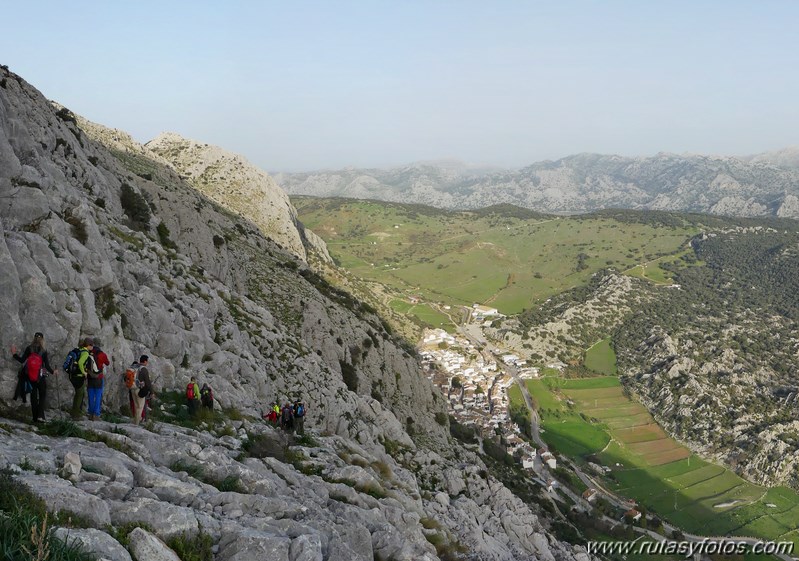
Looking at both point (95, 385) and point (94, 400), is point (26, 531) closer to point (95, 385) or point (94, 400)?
point (95, 385)

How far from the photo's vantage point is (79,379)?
49.8ft

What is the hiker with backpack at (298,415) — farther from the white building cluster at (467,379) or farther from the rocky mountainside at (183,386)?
the white building cluster at (467,379)

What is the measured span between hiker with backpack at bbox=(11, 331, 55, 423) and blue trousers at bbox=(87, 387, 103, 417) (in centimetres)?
143

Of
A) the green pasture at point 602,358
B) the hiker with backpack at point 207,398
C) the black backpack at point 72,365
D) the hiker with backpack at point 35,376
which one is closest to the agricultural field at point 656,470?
the green pasture at point 602,358

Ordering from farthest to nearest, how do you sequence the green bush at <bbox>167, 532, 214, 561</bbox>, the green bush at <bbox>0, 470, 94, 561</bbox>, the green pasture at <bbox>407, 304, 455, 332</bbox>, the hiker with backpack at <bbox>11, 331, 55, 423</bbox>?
the green pasture at <bbox>407, 304, 455, 332</bbox> → the hiker with backpack at <bbox>11, 331, 55, 423</bbox> → the green bush at <bbox>167, 532, 214, 561</bbox> → the green bush at <bbox>0, 470, 94, 561</bbox>

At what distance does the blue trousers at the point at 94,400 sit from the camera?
1564 centimetres

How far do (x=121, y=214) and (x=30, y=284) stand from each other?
883 inches

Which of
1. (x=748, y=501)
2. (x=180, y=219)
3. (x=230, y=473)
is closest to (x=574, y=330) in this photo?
(x=748, y=501)

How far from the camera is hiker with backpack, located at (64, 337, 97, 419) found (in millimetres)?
15094

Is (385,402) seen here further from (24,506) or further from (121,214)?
(24,506)

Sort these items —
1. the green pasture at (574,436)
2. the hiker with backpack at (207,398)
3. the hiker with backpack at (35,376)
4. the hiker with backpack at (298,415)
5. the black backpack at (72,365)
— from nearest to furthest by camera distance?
1. the hiker with backpack at (35,376)
2. the black backpack at (72,365)
3. the hiker with backpack at (207,398)
4. the hiker with backpack at (298,415)
5. the green pasture at (574,436)

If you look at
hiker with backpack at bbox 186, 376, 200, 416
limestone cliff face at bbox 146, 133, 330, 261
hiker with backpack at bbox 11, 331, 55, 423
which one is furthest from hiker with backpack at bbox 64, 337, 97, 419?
limestone cliff face at bbox 146, 133, 330, 261

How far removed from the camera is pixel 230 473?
49.5 feet

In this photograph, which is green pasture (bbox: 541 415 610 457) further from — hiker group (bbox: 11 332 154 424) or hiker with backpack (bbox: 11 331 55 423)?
hiker with backpack (bbox: 11 331 55 423)
